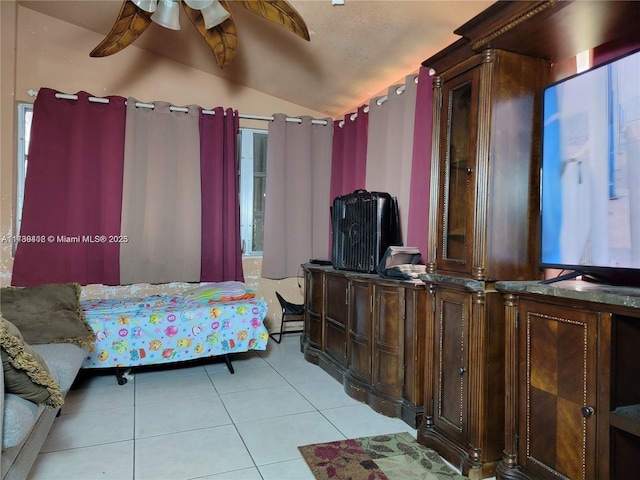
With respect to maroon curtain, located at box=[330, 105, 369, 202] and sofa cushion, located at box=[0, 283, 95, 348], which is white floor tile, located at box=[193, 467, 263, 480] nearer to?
sofa cushion, located at box=[0, 283, 95, 348]

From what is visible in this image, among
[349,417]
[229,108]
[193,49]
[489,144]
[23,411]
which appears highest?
[193,49]

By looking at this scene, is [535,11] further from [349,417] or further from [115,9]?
[115,9]

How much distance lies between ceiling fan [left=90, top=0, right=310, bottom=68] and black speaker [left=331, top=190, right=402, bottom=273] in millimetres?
1126

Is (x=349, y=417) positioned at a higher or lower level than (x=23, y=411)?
lower

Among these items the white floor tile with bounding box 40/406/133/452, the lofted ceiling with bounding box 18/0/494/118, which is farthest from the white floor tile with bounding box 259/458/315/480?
the lofted ceiling with bounding box 18/0/494/118

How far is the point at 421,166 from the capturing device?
3.03 meters

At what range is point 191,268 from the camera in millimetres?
4059

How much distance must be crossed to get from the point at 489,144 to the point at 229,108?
300 cm

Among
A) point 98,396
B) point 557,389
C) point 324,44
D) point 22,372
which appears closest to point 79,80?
point 324,44

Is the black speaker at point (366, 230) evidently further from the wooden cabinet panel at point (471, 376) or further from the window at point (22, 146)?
the window at point (22, 146)

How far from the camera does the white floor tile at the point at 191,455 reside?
6.29 feet

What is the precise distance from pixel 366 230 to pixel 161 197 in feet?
6.86

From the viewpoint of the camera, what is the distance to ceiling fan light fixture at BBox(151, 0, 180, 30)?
8.24 ft

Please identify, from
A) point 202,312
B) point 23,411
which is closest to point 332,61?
point 202,312
